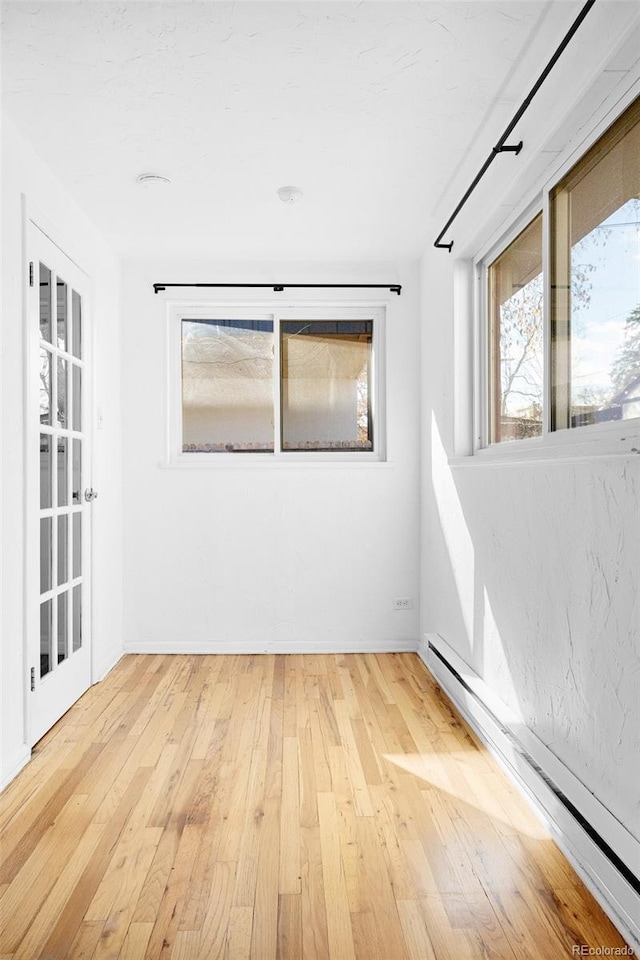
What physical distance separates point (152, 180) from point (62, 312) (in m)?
0.71

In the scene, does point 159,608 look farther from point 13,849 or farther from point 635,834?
point 635,834

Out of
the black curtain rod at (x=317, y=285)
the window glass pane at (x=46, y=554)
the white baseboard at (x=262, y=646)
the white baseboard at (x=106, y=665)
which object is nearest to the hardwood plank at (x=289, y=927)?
the window glass pane at (x=46, y=554)

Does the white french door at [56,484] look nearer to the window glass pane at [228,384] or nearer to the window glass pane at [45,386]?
the window glass pane at [45,386]

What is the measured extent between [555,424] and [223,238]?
2.23m

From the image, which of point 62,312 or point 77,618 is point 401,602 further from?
point 62,312

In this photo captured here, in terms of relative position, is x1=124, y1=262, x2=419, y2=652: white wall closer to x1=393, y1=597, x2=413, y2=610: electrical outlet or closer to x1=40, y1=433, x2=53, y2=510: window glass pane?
x1=393, y1=597, x2=413, y2=610: electrical outlet

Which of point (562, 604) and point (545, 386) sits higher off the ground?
point (545, 386)

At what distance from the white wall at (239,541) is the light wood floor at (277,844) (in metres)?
0.98

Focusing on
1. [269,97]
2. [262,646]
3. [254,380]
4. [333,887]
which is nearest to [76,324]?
[254,380]

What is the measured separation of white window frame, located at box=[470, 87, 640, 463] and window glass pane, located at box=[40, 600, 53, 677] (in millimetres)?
1936

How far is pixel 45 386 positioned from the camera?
9.41ft

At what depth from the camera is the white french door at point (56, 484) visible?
2.63 meters

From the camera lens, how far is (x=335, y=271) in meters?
4.13

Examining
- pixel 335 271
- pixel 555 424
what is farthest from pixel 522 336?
pixel 335 271
